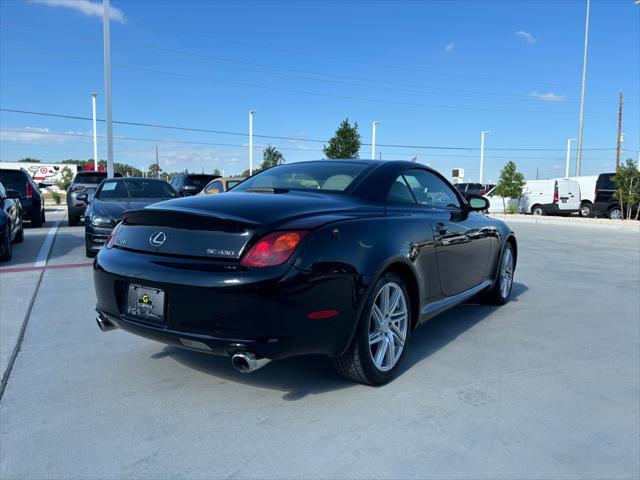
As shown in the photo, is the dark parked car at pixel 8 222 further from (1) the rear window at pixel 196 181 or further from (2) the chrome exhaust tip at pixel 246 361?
(1) the rear window at pixel 196 181

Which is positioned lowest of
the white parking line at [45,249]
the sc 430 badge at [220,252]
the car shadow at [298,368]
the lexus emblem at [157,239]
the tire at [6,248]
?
the car shadow at [298,368]

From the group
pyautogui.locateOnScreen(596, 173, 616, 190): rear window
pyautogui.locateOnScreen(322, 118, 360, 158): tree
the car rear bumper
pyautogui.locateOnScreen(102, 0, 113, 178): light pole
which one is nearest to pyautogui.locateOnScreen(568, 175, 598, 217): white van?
pyautogui.locateOnScreen(596, 173, 616, 190): rear window

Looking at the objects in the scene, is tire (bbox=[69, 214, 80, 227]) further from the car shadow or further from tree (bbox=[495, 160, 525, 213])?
tree (bbox=[495, 160, 525, 213])

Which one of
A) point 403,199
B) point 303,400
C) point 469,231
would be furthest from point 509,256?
point 303,400

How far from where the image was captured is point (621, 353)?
3.99 m

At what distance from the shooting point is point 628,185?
67.6 feet

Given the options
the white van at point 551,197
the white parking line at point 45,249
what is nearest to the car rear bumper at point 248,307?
the white parking line at point 45,249

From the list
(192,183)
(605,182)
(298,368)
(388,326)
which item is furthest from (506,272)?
(605,182)

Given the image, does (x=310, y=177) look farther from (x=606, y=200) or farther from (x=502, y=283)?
(x=606, y=200)

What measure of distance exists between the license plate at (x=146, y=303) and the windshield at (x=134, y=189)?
6562 millimetres

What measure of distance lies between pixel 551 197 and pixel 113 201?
21588 millimetres

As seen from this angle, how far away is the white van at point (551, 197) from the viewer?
77.4 ft

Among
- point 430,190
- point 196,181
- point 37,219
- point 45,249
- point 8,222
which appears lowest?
point 45,249

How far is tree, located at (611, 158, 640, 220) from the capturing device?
20141 millimetres
